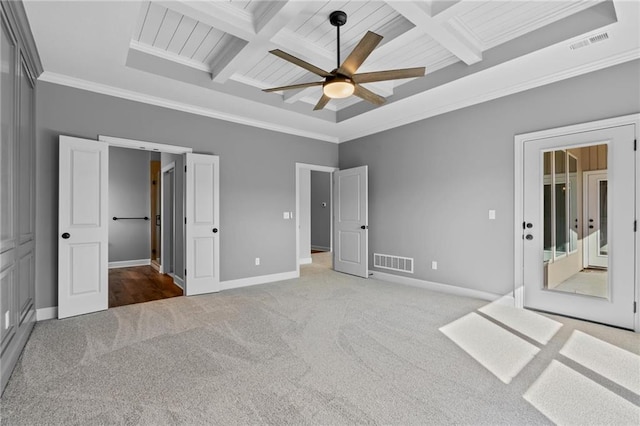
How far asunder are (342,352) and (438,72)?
3.37 metres

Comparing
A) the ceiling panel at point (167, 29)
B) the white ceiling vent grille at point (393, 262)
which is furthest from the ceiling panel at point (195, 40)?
the white ceiling vent grille at point (393, 262)

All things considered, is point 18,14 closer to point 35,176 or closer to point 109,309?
point 35,176

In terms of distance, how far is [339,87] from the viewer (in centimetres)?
283

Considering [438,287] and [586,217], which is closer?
[586,217]

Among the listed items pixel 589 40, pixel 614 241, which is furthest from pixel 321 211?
pixel 589 40

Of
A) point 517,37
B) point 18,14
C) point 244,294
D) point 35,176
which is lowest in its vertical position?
point 244,294

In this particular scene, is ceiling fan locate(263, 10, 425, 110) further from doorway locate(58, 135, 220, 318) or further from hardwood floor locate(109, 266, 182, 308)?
hardwood floor locate(109, 266, 182, 308)

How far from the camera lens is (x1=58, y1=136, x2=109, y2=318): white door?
11.2 ft

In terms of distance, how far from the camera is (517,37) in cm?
312

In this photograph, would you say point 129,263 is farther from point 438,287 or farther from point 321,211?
point 438,287

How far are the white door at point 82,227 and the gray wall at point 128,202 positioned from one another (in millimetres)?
3675

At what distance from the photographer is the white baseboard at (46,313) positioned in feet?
11.1

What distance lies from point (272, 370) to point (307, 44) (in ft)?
10.3

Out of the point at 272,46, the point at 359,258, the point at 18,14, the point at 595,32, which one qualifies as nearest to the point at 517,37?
the point at 595,32
